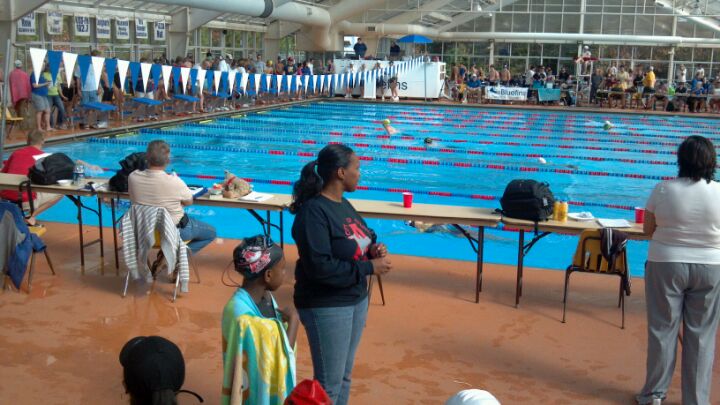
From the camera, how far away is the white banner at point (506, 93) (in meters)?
24.3

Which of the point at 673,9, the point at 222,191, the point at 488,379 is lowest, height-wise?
the point at 488,379

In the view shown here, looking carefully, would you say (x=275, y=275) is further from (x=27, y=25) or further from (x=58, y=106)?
(x=27, y=25)

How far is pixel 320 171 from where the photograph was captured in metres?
2.87

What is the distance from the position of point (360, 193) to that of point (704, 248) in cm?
695

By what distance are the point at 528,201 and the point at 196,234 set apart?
2.42 m

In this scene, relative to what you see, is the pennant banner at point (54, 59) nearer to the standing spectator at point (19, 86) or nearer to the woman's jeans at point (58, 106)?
the standing spectator at point (19, 86)

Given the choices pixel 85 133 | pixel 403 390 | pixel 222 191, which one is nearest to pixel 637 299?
pixel 403 390

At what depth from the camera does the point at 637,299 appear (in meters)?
5.43

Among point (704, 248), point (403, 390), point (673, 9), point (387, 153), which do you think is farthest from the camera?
point (673, 9)

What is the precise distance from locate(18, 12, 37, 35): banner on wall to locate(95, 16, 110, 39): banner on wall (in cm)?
218

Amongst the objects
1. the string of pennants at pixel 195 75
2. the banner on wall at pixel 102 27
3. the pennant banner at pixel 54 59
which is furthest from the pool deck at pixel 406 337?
the banner on wall at pixel 102 27

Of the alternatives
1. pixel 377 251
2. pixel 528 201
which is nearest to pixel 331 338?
pixel 377 251

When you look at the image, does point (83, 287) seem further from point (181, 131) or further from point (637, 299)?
point (181, 131)

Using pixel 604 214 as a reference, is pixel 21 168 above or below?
above
